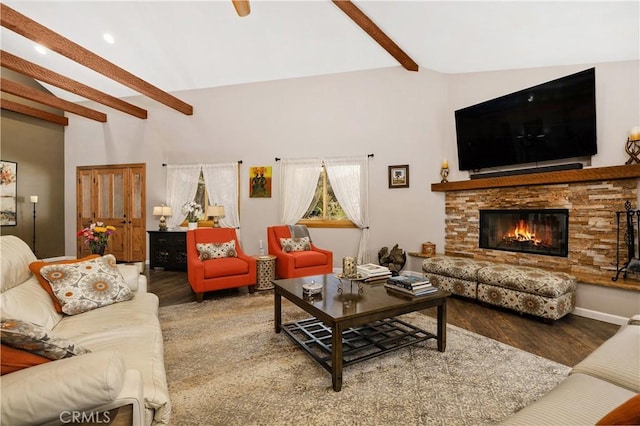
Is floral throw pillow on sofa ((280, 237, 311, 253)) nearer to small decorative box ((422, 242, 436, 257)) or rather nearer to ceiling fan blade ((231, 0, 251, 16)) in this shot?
small decorative box ((422, 242, 436, 257))

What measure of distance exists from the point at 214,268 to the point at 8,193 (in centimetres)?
531

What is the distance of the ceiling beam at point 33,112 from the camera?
5.75m

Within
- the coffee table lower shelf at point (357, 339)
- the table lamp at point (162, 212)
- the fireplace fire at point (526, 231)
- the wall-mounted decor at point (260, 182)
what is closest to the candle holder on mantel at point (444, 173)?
the fireplace fire at point (526, 231)

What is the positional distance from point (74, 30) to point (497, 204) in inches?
280

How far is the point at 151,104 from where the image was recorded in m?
6.32

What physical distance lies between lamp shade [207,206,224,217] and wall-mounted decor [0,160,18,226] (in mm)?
4095

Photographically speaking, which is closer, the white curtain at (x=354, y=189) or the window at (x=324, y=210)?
the white curtain at (x=354, y=189)

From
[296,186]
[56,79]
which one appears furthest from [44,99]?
[296,186]

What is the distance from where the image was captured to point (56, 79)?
4758mm

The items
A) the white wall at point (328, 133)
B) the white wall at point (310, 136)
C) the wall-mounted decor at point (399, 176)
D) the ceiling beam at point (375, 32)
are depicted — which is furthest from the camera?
the wall-mounted decor at point (399, 176)

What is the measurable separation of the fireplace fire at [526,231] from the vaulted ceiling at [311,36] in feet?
6.21

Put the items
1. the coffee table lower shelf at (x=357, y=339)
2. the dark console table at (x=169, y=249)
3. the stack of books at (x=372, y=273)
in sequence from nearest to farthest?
the coffee table lower shelf at (x=357, y=339) < the stack of books at (x=372, y=273) < the dark console table at (x=169, y=249)
